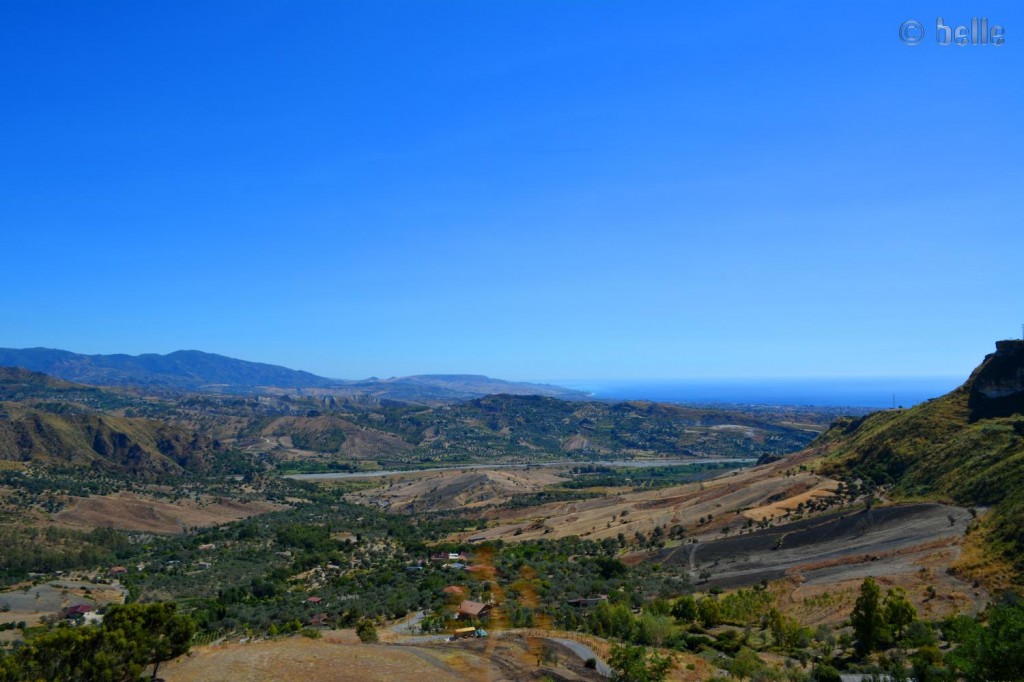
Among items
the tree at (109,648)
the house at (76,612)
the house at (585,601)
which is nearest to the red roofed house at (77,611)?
the house at (76,612)

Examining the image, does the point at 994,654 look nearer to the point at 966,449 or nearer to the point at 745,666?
the point at 745,666

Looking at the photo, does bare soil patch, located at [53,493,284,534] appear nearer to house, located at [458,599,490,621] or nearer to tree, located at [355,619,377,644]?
tree, located at [355,619,377,644]

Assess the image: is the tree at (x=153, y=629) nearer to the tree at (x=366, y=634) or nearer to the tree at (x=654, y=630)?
the tree at (x=366, y=634)

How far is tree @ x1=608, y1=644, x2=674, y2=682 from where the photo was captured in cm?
2689

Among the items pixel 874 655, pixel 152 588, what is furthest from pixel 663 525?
pixel 152 588

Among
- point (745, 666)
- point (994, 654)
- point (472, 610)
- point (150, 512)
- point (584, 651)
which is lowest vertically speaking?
point (150, 512)

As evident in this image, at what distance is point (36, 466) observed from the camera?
128875mm

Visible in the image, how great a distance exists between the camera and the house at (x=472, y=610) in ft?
140

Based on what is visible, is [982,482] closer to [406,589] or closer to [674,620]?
[674,620]

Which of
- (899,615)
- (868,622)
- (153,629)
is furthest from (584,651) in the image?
(153,629)

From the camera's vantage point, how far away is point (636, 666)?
90.5ft

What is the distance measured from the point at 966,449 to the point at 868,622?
41836 mm

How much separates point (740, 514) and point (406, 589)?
120 feet

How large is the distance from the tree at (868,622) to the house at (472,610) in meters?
21.4
